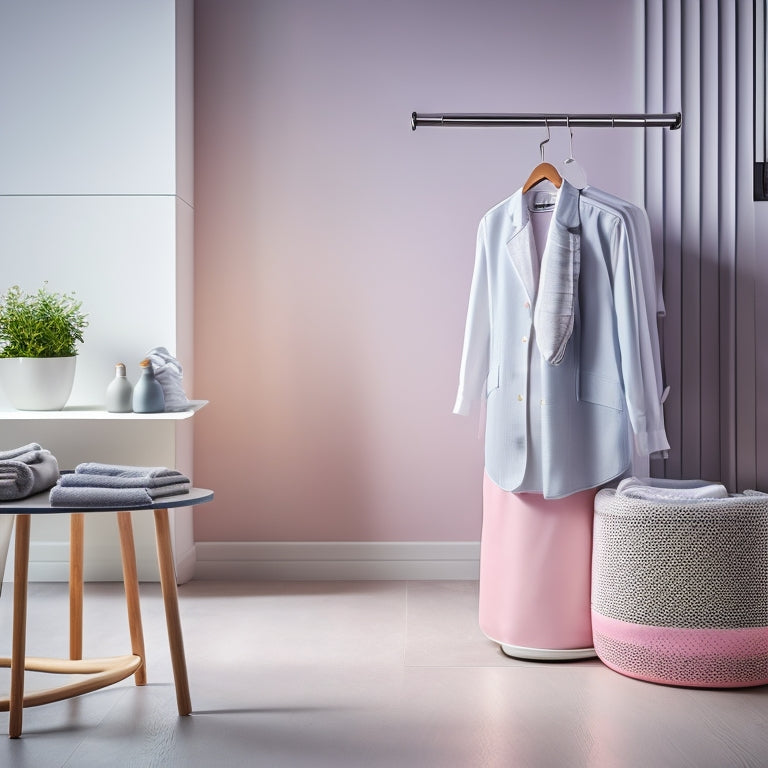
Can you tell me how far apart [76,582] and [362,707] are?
82cm

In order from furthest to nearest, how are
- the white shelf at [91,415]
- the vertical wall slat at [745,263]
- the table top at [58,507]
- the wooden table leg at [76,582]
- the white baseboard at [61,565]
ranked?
the white baseboard at [61,565] → the vertical wall slat at [745,263] → the white shelf at [91,415] → the wooden table leg at [76,582] → the table top at [58,507]

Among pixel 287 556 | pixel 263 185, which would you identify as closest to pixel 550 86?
pixel 263 185

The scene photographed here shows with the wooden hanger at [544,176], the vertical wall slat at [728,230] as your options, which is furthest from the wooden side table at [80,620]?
the vertical wall slat at [728,230]

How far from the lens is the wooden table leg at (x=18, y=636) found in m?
1.90

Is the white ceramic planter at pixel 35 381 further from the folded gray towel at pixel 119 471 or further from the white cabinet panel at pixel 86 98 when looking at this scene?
the folded gray towel at pixel 119 471

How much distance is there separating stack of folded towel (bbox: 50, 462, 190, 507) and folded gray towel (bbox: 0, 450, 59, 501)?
0.10 meters

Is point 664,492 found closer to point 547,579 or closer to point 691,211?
point 547,579

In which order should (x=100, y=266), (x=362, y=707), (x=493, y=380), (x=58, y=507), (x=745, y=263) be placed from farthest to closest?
(x=100, y=266)
(x=745, y=263)
(x=493, y=380)
(x=362, y=707)
(x=58, y=507)

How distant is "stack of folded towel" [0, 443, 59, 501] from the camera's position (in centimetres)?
194

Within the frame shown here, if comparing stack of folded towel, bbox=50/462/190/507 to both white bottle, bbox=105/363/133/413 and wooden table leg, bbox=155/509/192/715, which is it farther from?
white bottle, bbox=105/363/133/413

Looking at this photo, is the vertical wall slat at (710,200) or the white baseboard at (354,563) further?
the white baseboard at (354,563)

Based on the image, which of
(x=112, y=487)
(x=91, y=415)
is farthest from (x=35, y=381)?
(x=112, y=487)

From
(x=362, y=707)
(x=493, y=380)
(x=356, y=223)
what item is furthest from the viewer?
(x=356, y=223)

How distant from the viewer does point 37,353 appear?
301cm
